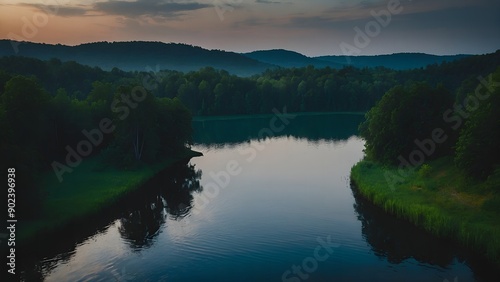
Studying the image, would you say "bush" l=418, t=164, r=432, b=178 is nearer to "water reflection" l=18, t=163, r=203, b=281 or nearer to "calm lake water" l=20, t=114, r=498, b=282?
"calm lake water" l=20, t=114, r=498, b=282

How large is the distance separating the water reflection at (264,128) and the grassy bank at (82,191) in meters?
35.3

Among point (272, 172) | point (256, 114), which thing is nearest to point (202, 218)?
point (272, 172)

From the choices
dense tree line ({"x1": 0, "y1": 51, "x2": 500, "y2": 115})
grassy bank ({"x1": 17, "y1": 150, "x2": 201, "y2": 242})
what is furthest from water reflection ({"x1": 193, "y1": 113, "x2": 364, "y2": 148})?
grassy bank ({"x1": 17, "y1": 150, "x2": 201, "y2": 242})

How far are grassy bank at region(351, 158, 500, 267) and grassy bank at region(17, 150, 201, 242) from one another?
32097mm

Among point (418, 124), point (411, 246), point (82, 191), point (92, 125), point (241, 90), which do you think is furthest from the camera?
point (241, 90)

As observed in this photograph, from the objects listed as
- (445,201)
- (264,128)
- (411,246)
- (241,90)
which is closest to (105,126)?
(264,128)

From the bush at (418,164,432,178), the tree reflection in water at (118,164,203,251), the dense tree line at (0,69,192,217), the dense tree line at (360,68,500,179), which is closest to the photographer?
the tree reflection in water at (118,164,203,251)

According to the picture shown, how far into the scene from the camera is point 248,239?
4069cm

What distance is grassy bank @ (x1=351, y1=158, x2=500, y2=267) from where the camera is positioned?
3762 centimetres

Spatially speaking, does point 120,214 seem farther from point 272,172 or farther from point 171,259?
point 272,172

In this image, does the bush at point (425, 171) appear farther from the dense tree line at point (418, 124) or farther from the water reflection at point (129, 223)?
A: the water reflection at point (129, 223)

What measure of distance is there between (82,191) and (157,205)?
9.69m

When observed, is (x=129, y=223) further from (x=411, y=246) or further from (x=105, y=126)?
(x=105, y=126)

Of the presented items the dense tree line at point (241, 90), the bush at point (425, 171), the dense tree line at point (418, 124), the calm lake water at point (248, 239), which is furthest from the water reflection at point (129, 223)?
the dense tree line at point (241, 90)
